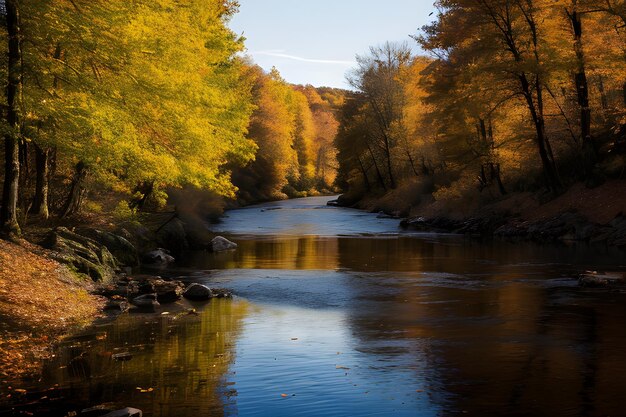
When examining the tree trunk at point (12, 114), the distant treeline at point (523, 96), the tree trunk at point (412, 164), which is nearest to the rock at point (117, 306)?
the tree trunk at point (12, 114)

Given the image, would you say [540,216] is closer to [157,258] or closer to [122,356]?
[157,258]

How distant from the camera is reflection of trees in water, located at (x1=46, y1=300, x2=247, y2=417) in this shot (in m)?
9.25

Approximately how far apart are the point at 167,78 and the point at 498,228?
23209 mm

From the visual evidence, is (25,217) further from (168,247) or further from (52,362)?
(52,362)

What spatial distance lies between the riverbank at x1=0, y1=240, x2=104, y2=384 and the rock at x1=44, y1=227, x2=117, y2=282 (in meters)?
0.59

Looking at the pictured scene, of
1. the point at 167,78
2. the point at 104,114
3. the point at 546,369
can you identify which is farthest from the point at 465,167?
the point at 546,369

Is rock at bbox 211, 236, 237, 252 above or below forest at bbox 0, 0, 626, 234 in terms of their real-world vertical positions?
below

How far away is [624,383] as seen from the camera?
9.84 meters

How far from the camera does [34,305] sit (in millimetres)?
13875

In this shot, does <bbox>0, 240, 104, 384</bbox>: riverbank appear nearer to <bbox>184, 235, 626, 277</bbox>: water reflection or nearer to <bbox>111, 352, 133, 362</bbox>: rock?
<bbox>111, 352, 133, 362</bbox>: rock

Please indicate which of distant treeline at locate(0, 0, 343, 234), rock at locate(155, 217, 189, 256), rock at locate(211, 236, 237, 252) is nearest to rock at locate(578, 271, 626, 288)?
distant treeline at locate(0, 0, 343, 234)

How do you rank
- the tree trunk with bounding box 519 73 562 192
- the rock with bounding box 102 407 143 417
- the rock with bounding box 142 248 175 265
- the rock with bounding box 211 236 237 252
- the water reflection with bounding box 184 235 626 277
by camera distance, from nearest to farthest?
the rock with bounding box 102 407 143 417
the water reflection with bounding box 184 235 626 277
the rock with bounding box 142 248 175 265
the rock with bounding box 211 236 237 252
the tree trunk with bounding box 519 73 562 192

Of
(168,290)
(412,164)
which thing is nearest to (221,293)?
(168,290)

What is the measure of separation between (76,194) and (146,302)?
9.54 meters
